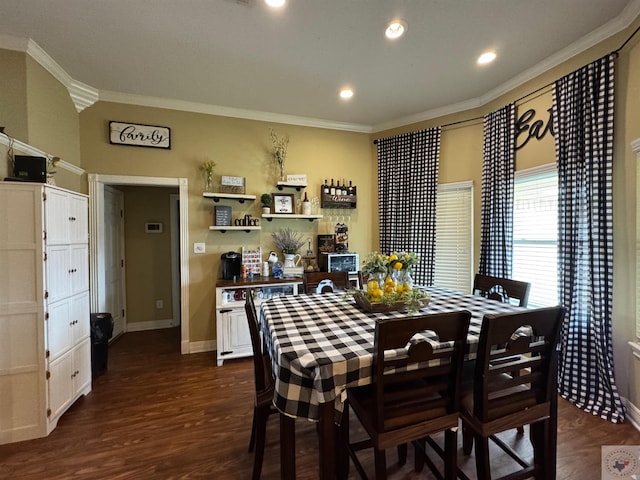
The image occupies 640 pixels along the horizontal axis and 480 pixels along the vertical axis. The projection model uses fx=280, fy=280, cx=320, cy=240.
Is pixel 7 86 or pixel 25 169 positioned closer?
pixel 25 169

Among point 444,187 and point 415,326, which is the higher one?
point 444,187

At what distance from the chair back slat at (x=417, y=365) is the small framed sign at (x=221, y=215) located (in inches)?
108

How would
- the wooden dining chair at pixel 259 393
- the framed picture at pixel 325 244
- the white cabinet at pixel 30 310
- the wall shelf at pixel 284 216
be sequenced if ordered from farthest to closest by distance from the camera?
the framed picture at pixel 325 244 → the wall shelf at pixel 284 216 → the white cabinet at pixel 30 310 → the wooden dining chair at pixel 259 393

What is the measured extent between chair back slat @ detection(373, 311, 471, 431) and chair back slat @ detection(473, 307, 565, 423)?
0.09 meters

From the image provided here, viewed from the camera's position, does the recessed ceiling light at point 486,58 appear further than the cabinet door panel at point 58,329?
Yes

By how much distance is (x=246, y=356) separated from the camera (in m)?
3.25

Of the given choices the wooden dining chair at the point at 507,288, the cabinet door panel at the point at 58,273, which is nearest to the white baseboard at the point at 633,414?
the wooden dining chair at the point at 507,288

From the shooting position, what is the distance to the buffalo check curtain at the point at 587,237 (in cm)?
216

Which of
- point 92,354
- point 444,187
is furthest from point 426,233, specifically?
point 92,354

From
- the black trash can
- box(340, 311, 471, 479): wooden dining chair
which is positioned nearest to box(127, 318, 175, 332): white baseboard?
the black trash can

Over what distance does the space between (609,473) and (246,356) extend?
3027mm

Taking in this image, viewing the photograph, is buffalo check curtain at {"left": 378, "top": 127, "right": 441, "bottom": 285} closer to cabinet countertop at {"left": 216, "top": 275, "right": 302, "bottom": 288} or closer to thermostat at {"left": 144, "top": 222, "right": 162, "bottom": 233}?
cabinet countertop at {"left": 216, "top": 275, "right": 302, "bottom": 288}

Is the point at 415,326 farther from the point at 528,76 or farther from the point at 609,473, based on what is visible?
the point at 528,76

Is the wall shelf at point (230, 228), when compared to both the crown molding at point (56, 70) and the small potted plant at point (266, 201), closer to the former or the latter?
the small potted plant at point (266, 201)
